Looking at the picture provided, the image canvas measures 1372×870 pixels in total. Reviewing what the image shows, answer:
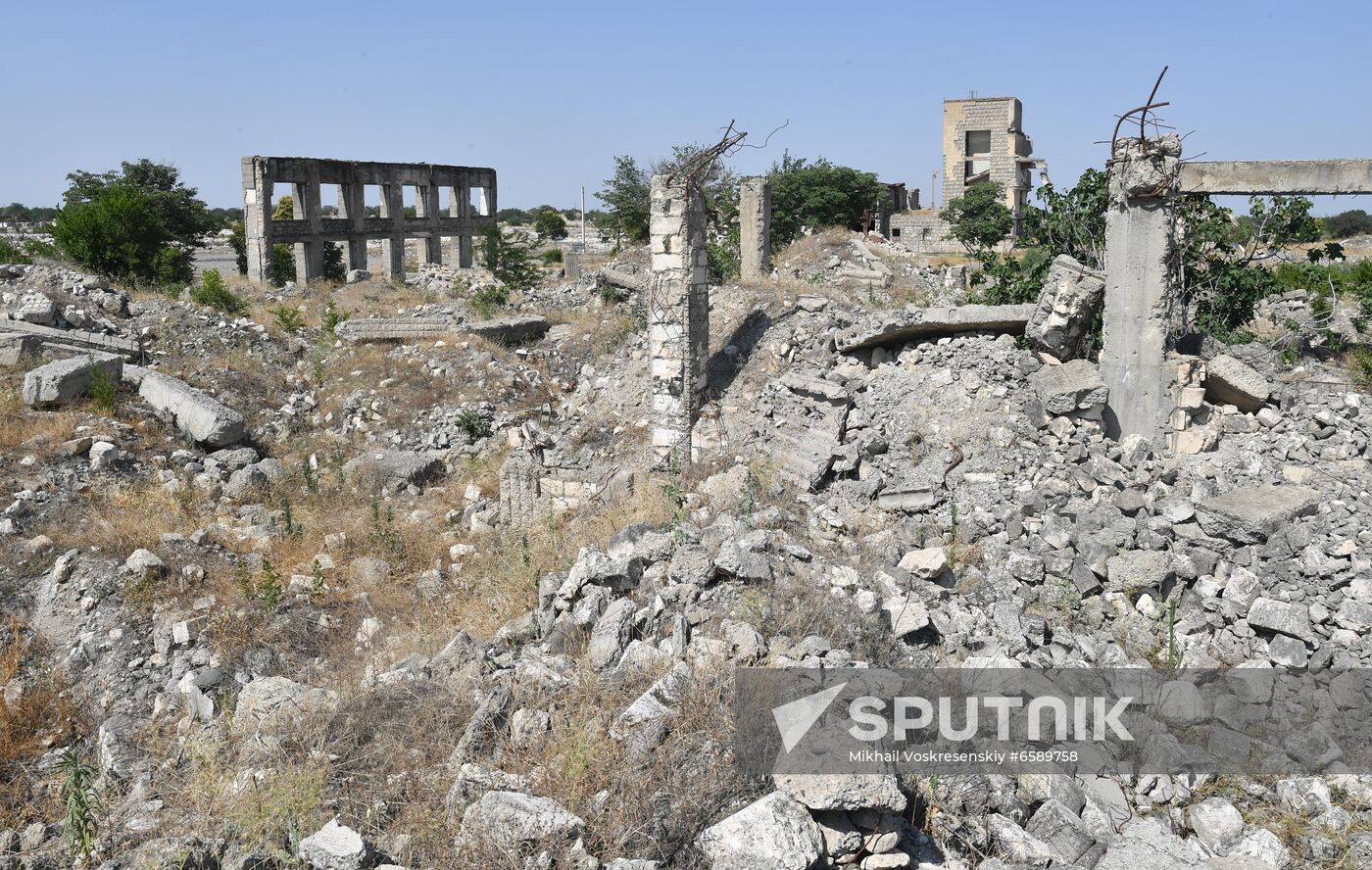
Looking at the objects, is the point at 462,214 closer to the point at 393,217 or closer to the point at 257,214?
the point at 393,217

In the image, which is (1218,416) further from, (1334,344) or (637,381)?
(637,381)

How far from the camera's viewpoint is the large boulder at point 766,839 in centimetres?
347

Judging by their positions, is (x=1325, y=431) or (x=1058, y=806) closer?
(x=1058, y=806)

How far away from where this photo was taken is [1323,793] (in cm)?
426

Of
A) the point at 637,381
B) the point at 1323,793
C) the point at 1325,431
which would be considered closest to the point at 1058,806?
the point at 1323,793

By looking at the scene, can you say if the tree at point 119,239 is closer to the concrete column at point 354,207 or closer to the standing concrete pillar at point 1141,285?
the concrete column at point 354,207

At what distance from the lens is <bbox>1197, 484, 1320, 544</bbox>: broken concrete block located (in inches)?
230

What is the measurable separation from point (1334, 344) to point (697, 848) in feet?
24.2

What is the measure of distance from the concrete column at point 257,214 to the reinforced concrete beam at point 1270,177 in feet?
60.1

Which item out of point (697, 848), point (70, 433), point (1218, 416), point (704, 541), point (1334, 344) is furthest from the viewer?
point (70, 433)

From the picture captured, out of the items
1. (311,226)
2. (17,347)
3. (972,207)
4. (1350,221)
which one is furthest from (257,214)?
(1350,221)

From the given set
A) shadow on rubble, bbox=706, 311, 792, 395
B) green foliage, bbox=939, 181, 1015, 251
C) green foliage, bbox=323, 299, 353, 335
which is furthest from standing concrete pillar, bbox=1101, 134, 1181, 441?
green foliage, bbox=939, 181, 1015, 251

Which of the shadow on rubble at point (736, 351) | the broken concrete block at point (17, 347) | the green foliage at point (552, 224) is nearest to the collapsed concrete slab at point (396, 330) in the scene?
the broken concrete block at point (17, 347)

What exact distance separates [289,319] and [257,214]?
7021 millimetres
